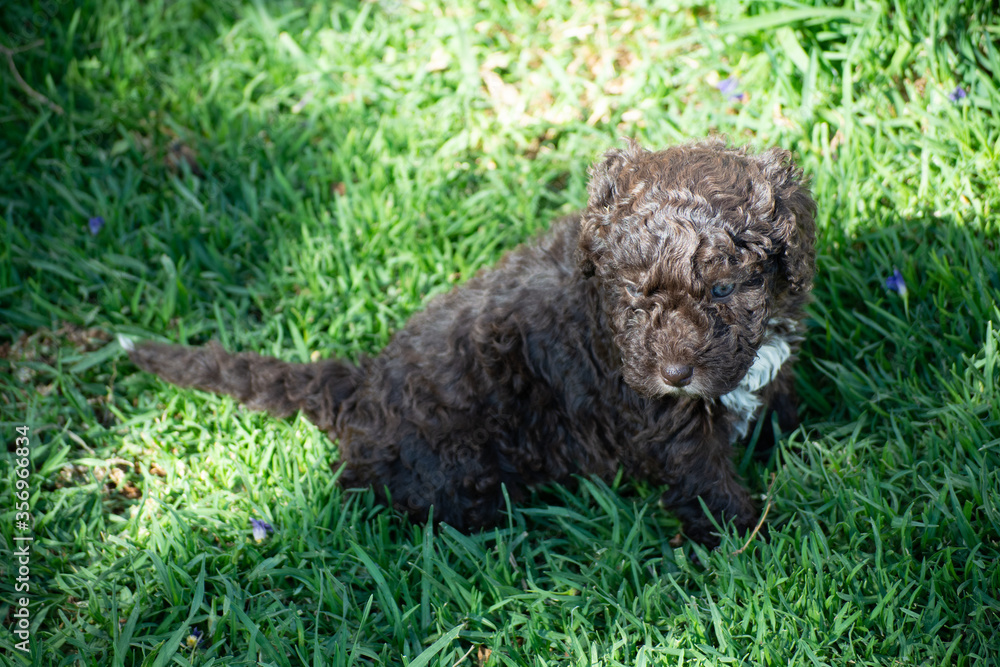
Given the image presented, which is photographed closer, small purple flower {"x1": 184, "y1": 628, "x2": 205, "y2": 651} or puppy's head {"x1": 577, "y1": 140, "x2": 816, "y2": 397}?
puppy's head {"x1": 577, "y1": 140, "x2": 816, "y2": 397}

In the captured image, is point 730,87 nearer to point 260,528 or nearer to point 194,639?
point 260,528

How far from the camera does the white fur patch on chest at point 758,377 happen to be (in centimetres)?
301

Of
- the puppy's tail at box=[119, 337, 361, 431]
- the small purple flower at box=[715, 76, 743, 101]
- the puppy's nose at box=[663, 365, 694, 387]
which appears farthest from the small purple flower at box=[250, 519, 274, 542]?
the small purple flower at box=[715, 76, 743, 101]

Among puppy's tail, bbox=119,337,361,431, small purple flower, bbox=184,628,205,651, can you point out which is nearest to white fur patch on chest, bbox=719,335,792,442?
puppy's tail, bbox=119,337,361,431

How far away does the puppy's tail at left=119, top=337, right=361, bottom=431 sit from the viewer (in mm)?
3482

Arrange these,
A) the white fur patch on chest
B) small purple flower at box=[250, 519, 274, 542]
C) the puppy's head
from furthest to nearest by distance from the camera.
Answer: small purple flower at box=[250, 519, 274, 542] < the white fur patch on chest < the puppy's head

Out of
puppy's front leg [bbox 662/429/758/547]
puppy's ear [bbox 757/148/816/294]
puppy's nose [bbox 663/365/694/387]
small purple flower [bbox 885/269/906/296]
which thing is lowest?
puppy's front leg [bbox 662/429/758/547]

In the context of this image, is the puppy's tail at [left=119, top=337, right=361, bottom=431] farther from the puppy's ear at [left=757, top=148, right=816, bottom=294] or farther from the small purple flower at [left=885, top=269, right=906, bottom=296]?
the small purple flower at [left=885, top=269, right=906, bottom=296]

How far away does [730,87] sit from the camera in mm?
4402

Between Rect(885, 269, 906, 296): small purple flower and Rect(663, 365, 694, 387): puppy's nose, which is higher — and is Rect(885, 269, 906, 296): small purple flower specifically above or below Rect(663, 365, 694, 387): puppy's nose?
below

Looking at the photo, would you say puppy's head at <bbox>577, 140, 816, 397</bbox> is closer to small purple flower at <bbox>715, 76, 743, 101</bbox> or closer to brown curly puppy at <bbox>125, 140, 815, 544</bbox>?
brown curly puppy at <bbox>125, 140, 815, 544</bbox>

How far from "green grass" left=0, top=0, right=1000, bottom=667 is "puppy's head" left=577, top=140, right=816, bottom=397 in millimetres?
837

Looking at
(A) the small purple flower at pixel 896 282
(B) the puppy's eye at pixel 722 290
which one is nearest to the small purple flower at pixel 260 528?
(B) the puppy's eye at pixel 722 290

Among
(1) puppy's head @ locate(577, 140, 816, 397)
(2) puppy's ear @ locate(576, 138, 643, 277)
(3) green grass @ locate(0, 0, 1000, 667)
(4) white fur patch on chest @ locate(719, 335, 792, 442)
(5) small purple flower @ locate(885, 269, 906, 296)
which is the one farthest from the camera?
(5) small purple flower @ locate(885, 269, 906, 296)
